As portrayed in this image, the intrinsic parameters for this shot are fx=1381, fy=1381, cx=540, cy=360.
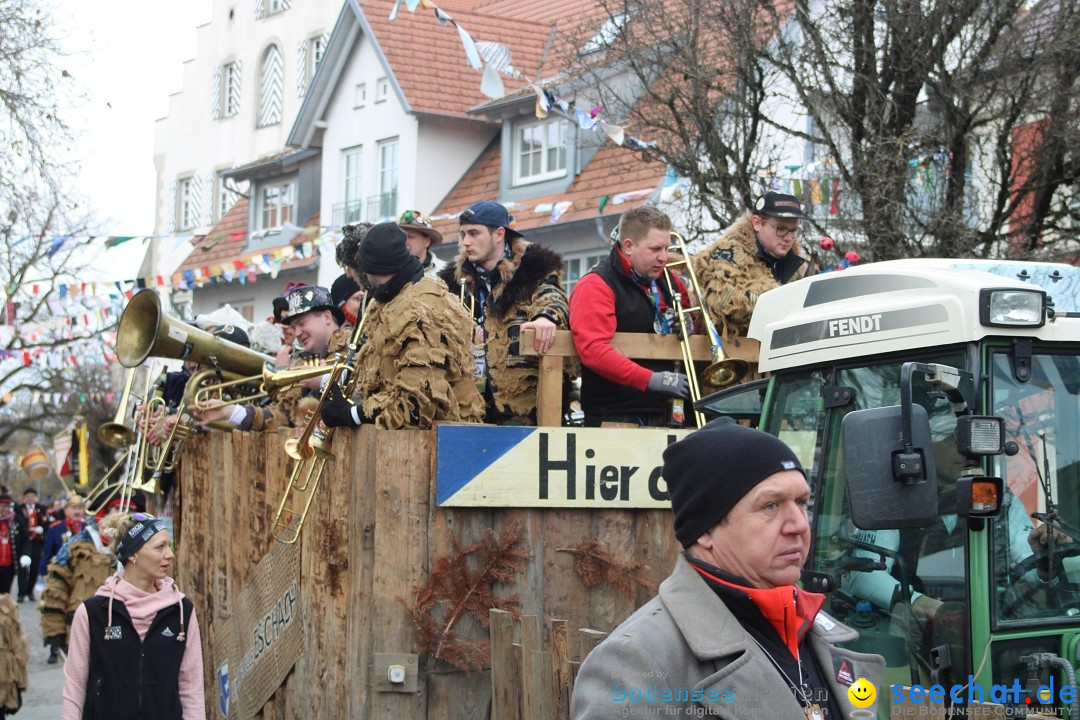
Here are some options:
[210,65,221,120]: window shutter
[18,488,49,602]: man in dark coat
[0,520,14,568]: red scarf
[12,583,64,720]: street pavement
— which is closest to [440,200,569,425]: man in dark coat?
[12,583,64,720]: street pavement

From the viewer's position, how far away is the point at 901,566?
4.37 metres

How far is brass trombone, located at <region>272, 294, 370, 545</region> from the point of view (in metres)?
6.07

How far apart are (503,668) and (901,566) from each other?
1.60 m

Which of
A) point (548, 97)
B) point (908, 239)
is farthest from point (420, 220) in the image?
point (908, 239)

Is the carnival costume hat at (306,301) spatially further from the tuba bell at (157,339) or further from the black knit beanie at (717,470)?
the black knit beanie at (717,470)

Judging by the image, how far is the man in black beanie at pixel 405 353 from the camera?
19.4ft

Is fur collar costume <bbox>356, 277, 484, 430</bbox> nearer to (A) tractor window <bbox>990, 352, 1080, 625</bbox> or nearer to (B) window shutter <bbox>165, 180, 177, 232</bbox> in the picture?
(A) tractor window <bbox>990, 352, 1080, 625</bbox>

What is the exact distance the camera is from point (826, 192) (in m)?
12.0

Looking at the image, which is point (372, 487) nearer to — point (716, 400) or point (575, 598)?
point (575, 598)

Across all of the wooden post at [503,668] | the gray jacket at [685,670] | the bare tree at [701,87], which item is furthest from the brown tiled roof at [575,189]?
the gray jacket at [685,670]

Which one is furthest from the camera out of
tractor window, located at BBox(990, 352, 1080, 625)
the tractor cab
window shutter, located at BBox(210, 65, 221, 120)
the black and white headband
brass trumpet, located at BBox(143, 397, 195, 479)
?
window shutter, located at BBox(210, 65, 221, 120)

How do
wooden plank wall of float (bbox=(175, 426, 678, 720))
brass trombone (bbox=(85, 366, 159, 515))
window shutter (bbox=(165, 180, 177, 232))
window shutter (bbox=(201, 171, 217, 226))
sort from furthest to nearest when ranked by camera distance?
window shutter (bbox=(165, 180, 177, 232))
window shutter (bbox=(201, 171, 217, 226))
brass trombone (bbox=(85, 366, 159, 515))
wooden plank wall of float (bbox=(175, 426, 678, 720))

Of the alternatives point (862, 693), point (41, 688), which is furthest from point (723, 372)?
point (41, 688)

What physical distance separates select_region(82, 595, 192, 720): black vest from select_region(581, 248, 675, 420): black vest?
227 cm
